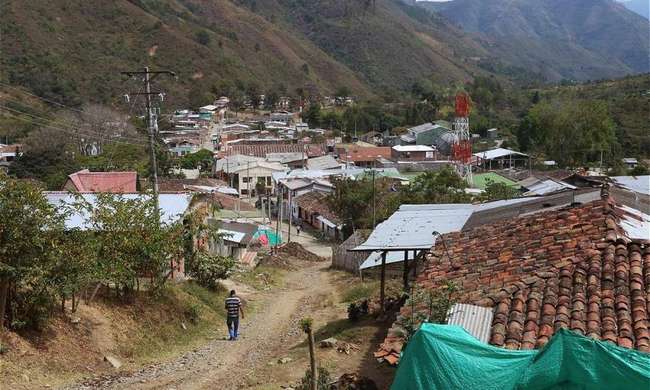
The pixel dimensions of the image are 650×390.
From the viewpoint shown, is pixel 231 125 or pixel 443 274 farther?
pixel 231 125

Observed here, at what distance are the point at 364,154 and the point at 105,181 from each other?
3361 cm

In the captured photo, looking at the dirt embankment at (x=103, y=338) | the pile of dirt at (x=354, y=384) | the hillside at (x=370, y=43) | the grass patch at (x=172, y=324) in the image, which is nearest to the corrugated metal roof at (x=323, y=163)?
the grass patch at (x=172, y=324)

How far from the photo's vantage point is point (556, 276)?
760 cm

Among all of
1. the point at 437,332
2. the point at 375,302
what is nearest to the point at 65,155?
the point at 375,302

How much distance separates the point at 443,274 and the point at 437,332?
10.8 feet

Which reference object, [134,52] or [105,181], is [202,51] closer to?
[134,52]

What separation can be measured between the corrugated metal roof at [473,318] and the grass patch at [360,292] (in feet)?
27.0

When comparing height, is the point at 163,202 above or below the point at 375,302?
above

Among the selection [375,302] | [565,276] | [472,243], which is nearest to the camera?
[565,276]

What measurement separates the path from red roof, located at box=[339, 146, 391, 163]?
37.3 metres

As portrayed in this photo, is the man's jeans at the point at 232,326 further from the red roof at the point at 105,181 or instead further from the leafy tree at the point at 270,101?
the leafy tree at the point at 270,101

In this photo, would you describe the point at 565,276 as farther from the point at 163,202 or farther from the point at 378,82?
the point at 378,82

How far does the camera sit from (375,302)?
511 inches

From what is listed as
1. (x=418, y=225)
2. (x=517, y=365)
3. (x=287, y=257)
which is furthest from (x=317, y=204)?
(x=517, y=365)
